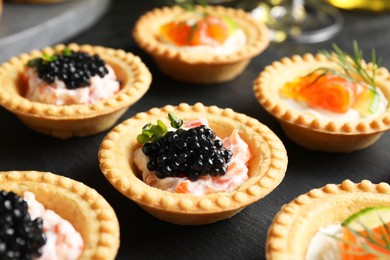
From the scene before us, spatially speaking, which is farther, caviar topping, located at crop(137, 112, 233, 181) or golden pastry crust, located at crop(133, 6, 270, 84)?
golden pastry crust, located at crop(133, 6, 270, 84)

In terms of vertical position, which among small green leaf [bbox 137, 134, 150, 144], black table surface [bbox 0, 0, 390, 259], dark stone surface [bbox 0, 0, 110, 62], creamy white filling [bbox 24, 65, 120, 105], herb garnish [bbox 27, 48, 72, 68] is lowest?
black table surface [bbox 0, 0, 390, 259]

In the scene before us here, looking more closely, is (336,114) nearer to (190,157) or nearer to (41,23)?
(190,157)

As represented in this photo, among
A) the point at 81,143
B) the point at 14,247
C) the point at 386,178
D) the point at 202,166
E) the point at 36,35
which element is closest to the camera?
the point at 14,247

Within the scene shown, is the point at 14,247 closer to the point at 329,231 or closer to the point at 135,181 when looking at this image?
the point at 135,181

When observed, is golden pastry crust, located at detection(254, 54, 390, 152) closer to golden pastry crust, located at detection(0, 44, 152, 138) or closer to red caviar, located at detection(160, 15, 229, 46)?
red caviar, located at detection(160, 15, 229, 46)

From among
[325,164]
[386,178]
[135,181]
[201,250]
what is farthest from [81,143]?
[386,178]

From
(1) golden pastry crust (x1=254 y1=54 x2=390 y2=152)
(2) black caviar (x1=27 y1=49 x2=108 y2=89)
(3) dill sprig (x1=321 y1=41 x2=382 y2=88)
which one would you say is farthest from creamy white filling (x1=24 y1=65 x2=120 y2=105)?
(3) dill sprig (x1=321 y1=41 x2=382 y2=88)

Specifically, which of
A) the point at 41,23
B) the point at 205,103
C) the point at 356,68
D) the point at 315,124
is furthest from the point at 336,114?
the point at 41,23

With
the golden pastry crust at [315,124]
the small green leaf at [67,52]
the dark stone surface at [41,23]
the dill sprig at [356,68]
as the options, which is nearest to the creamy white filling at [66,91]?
the small green leaf at [67,52]
